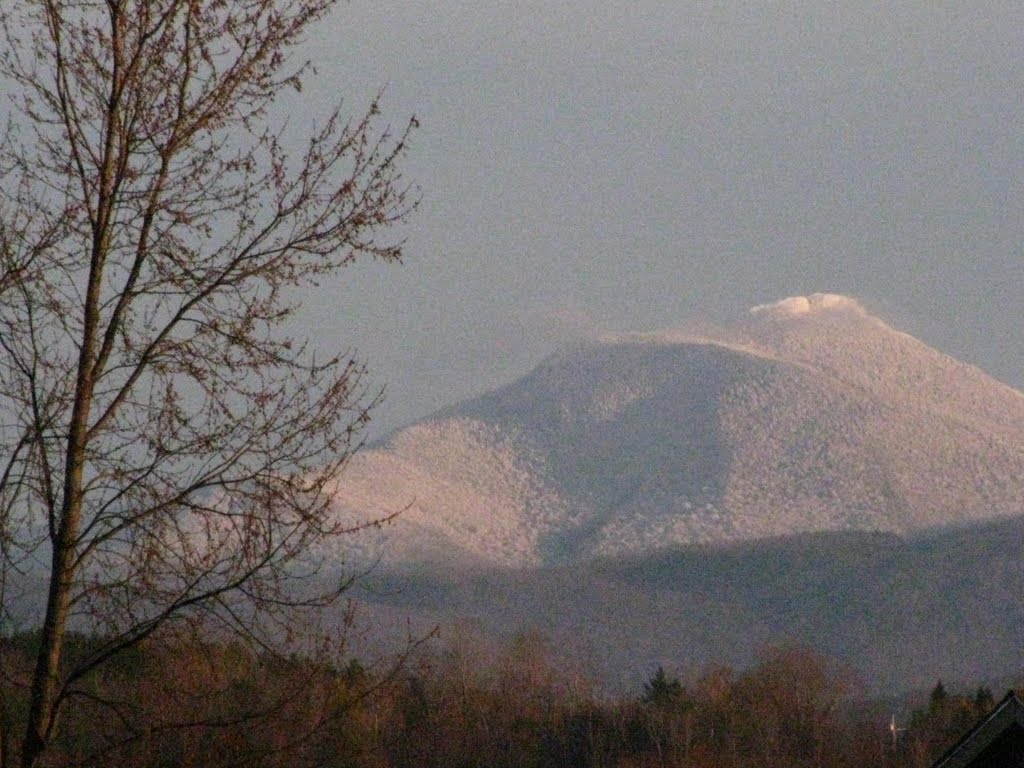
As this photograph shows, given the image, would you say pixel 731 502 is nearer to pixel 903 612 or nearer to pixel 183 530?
pixel 903 612

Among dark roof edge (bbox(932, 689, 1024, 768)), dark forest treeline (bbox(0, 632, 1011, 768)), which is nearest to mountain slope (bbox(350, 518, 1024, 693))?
dark forest treeline (bbox(0, 632, 1011, 768))

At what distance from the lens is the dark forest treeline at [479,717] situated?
1181 centimetres

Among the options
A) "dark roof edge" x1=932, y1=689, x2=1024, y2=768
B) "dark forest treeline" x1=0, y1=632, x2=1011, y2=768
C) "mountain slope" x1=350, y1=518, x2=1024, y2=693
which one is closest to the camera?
"dark forest treeline" x1=0, y1=632, x2=1011, y2=768

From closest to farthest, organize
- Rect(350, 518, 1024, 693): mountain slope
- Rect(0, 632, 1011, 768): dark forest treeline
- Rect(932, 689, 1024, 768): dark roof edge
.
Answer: Rect(0, 632, 1011, 768): dark forest treeline → Rect(932, 689, 1024, 768): dark roof edge → Rect(350, 518, 1024, 693): mountain slope

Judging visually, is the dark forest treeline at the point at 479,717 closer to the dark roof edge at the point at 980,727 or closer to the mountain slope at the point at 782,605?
the dark roof edge at the point at 980,727

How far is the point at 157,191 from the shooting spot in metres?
11.8

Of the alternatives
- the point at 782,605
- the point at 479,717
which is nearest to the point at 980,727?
the point at 479,717

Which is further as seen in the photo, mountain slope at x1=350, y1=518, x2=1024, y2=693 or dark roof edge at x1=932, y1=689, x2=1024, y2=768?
mountain slope at x1=350, y1=518, x2=1024, y2=693

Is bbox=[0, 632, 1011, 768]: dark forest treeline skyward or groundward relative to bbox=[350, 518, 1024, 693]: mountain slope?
groundward

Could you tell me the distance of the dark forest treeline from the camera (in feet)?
38.7

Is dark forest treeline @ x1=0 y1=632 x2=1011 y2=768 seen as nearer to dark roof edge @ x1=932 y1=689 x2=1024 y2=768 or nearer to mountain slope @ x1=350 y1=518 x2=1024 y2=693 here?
dark roof edge @ x1=932 y1=689 x2=1024 y2=768

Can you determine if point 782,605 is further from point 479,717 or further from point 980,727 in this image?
point 980,727

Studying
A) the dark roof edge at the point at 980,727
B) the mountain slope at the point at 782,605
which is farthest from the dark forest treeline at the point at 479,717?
the mountain slope at the point at 782,605

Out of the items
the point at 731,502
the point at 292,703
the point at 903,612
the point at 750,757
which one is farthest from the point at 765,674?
the point at 731,502
